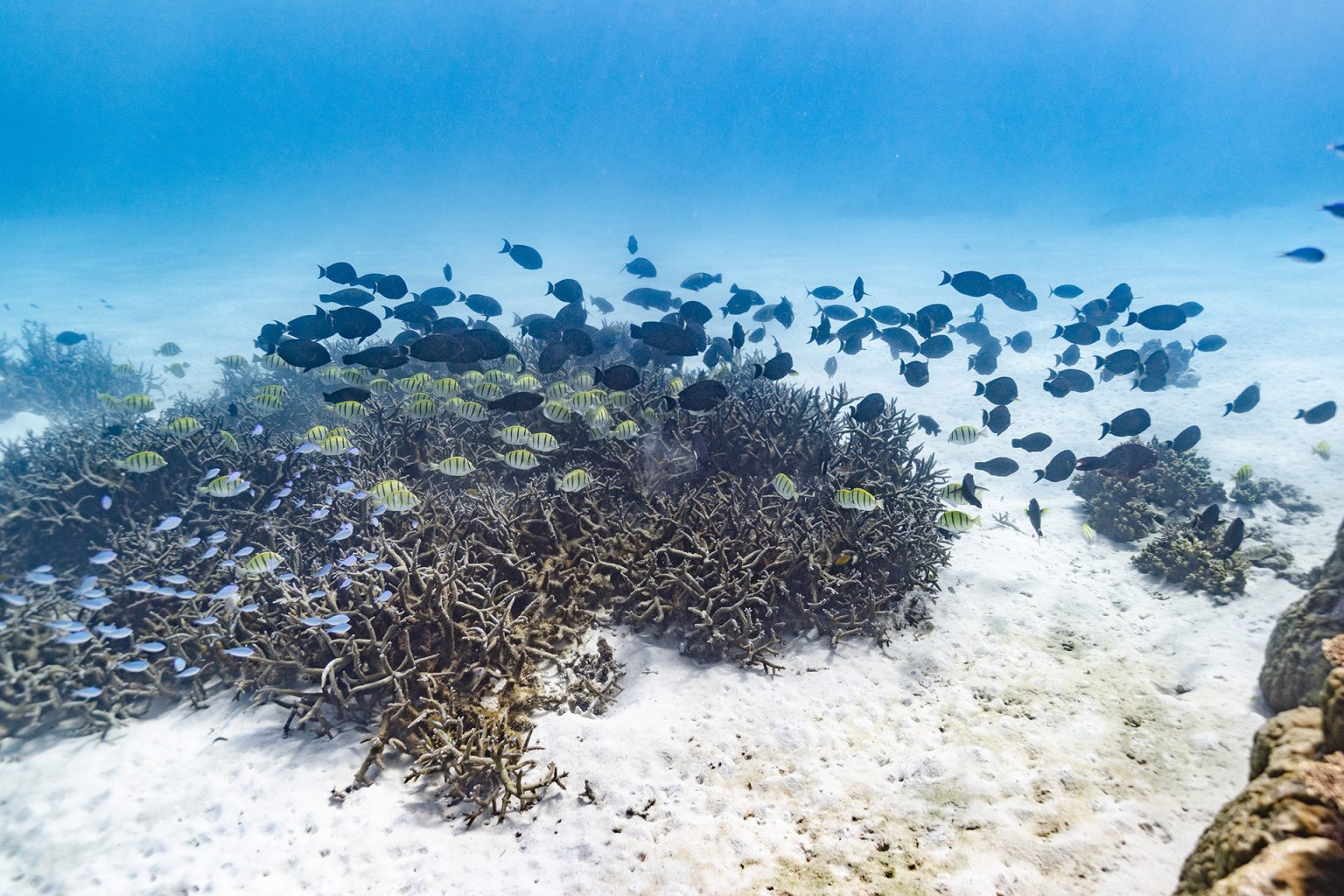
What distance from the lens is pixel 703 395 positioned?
241 inches

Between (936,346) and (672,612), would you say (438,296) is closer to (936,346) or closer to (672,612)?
(672,612)

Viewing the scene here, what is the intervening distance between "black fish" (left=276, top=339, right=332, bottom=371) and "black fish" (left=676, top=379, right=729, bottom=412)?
12.4ft

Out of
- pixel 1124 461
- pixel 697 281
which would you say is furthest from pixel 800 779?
pixel 697 281

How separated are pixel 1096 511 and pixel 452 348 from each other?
8.85 meters

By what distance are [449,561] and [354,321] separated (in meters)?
3.62

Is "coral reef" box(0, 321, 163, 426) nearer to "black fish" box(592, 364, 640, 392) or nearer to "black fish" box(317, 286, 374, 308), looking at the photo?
"black fish" box(317, 286, 374, 308)

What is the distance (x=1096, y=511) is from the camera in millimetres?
8219

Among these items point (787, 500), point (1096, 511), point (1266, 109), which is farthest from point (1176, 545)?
point (1266, 109)

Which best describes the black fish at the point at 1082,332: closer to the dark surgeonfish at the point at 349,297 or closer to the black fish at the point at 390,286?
the black fish at the point at 390,286

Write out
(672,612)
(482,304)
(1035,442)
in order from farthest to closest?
(482,304) → (1035,442) → (672,612)

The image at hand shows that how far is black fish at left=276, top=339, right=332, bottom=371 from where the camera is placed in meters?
6.14

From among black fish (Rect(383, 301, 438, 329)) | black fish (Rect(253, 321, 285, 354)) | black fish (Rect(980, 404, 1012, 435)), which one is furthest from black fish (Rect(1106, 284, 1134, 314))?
black fish (Rect(253, 321, 285, 354))

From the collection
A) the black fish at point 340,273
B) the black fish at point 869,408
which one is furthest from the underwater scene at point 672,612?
the black fish at point 340,273

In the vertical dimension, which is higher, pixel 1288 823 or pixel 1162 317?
pixel 1162 317
